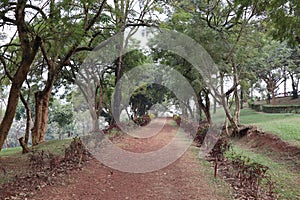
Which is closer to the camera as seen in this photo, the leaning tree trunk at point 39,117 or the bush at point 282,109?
the leaning tree trunk at point 39,117

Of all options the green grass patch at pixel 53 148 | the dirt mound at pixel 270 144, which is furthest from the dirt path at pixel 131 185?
the dirt mound at pixel 270 144

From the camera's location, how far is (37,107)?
12055mm

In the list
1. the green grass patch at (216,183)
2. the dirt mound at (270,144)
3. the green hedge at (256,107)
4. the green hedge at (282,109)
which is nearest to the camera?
the green grass patch at (216,183)

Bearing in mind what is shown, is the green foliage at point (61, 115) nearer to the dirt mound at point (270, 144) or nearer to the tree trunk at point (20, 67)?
the dirt mound at point (270, 144)

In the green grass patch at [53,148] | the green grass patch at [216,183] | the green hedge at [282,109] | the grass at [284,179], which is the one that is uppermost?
the green hedge at [282,109]

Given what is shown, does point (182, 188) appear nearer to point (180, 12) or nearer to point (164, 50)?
point (180, 12)

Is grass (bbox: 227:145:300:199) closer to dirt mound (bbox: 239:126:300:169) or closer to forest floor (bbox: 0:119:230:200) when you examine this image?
dirt mound (bbox: 239:126:300:169)

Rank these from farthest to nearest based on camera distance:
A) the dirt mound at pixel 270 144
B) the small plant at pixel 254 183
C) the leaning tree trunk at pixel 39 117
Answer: the leaning tree trunk at pixel 39 117 < the dirt mound at pixel 270 144 < the small plant at pixel 254 183

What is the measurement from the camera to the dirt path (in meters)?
5.39

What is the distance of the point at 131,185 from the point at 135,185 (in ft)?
0.29

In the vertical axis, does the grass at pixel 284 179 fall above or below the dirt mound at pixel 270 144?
below

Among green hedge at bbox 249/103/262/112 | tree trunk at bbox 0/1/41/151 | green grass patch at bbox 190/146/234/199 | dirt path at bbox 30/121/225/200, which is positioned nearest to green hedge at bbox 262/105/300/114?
green hedge at bbox 249/103/262/112

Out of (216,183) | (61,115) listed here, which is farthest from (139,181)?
(61,115)

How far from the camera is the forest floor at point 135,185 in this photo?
5.38 metres
